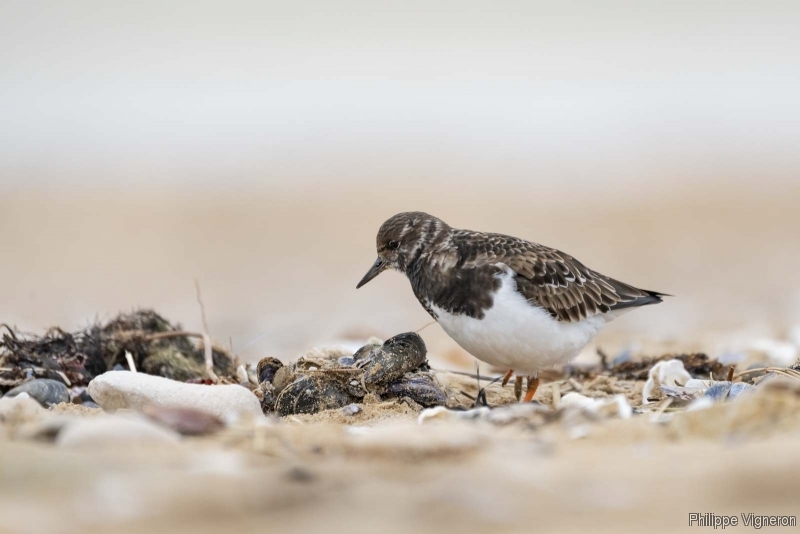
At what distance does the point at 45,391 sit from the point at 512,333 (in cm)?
186

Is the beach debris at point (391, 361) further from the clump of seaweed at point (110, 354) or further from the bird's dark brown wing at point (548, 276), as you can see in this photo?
the clump of seaweed at point (110, 354)

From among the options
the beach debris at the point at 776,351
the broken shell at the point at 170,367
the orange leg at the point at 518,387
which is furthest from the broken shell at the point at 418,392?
the beach debris at the point at 776,351

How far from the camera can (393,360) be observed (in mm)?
3545

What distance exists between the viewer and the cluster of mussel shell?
341 centimetres

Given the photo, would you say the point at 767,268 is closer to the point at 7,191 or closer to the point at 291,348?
the point at 291,348

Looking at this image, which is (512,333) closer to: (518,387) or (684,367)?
(518,387)

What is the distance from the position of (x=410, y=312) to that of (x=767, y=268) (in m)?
4.64

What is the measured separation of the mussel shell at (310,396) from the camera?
3.39 m

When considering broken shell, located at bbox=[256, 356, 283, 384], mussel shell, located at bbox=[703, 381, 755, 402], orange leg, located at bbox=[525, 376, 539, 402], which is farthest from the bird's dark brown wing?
broken shell, located at bbox=[256, 356, 283, 384]

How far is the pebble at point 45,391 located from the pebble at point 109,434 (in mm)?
1281

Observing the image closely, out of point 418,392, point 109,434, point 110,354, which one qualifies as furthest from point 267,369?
point 109,434

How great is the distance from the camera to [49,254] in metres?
12.1

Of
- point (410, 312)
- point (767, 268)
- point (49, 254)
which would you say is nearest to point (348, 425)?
point (410, 312)

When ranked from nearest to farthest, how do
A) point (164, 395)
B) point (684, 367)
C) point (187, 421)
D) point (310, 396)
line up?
1. point (187, 421)
2. point (164, 395)
3. point (310, 396)
4. point (684, 367)
